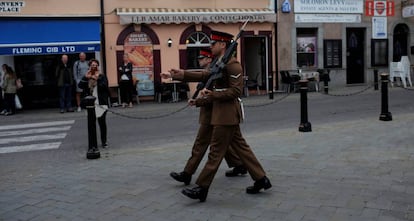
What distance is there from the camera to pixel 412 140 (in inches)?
346

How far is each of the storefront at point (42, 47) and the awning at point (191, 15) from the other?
4.19 ft

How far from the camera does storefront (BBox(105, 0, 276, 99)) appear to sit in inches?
738

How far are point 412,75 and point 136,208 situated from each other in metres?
21.0

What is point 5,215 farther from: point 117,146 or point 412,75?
point 412,75

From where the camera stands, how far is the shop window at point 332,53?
72.3ft

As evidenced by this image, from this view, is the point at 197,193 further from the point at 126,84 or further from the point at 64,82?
the point at 126,84

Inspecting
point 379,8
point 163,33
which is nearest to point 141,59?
point 163,33

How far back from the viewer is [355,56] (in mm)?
23203

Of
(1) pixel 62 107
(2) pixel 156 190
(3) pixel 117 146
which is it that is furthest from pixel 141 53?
(2) pixel 156 190

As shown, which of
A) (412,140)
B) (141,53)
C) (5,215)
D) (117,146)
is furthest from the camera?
(141,53)

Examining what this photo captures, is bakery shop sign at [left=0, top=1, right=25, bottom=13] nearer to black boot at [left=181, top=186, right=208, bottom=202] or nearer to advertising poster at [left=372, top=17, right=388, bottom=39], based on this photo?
black boot at [left=181, top=186, right=208, bottom=202]

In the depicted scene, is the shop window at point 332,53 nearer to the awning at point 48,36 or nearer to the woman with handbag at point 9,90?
the awning at point 48,36

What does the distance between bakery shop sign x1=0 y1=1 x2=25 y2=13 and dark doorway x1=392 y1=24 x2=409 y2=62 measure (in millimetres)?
16314

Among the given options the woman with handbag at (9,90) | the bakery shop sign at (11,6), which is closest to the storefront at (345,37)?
the bakery shop sign at (11,6)
